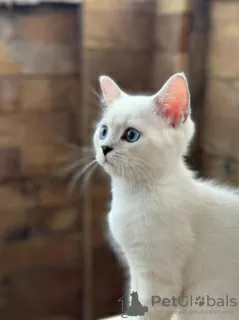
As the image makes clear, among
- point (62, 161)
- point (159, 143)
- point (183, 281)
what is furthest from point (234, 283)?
point (62, 161)

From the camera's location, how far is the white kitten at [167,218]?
806 millimetres

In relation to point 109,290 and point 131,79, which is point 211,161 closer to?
point 131,79

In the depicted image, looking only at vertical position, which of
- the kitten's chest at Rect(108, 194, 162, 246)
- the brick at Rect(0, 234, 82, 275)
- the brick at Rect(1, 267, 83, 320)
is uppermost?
the kitten's chest at Rect(108, 194, 162, 246)

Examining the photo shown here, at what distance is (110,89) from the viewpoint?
93 centimetres

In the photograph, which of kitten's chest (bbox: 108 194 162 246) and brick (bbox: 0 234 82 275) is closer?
kitten's chest (bbox: 108 194 162 246)

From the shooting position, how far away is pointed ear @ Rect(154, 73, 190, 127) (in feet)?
2.63

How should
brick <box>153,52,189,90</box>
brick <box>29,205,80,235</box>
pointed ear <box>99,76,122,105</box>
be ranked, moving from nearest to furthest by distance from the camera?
pointed ear <box>99,76,122,105</box>, brick <box>153,52,189,90</box>, brick <box>29,205,80,235</box>

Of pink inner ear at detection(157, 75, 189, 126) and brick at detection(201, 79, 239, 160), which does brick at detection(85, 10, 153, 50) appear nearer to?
brick at detection(201, 79, 239, 160)

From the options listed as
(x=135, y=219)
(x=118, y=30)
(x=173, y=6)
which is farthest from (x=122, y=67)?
(x=135, y=219)

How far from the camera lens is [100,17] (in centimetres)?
140

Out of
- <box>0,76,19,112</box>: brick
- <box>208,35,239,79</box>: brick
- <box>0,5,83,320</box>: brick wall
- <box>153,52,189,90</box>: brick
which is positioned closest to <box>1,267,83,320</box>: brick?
<box>0,5,83,320</box>: brick wall

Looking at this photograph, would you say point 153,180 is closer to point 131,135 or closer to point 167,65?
point 131,135

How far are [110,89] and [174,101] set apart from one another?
16 cm
